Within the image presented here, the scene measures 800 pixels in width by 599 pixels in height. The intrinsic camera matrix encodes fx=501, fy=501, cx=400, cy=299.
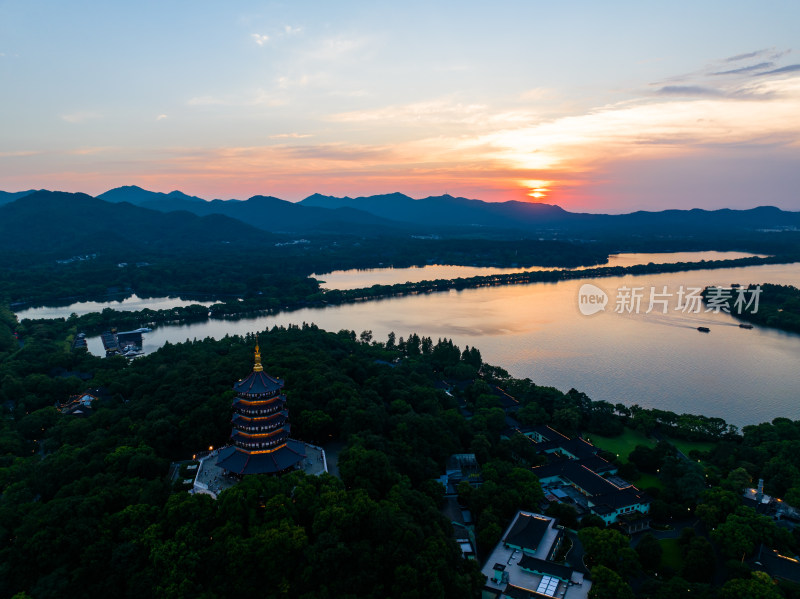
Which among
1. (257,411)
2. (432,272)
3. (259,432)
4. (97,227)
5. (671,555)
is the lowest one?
(671,555)

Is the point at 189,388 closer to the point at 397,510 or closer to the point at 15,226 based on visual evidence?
the point at 397,510

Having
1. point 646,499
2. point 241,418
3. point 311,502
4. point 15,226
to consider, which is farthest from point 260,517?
point 15,226

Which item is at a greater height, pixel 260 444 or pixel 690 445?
pixel 260 444

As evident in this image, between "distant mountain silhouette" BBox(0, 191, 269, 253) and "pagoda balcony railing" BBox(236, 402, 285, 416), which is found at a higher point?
"distant mountain silhouette" BBox(0, 191, 269, 253)

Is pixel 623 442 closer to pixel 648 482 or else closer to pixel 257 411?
pixel 648 482

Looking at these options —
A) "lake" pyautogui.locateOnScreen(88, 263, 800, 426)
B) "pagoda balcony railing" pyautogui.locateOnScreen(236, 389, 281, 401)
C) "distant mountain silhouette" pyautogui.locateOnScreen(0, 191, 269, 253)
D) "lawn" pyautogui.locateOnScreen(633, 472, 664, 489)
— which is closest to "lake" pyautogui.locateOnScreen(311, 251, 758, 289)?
"lake" pyautogui.locateOnScreen(88, 263, 800, 426)

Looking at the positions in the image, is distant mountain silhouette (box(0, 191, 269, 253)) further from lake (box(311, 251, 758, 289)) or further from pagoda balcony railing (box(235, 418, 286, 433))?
pagoda balcony railing (box(235, 418, 286, 433))

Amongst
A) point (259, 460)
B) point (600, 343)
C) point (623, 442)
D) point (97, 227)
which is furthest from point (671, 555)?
point (97, 227)
